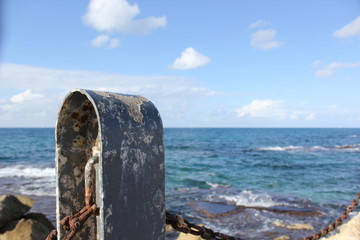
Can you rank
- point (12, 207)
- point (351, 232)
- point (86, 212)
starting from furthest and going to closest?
point (12, 207)
point (351, 232)
point (86, 212)

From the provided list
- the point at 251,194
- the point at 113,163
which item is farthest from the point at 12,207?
the point at 251,194

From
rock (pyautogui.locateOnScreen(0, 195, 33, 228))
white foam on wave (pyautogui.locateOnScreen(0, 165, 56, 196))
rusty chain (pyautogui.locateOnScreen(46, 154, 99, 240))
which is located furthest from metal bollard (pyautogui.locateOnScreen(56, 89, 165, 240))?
white foam on wave (pyautogui.locateOnScreen(0, 165, 56, 196))

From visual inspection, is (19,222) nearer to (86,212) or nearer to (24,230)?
(24,230)

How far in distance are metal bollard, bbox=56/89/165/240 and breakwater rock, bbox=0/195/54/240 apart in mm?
6508

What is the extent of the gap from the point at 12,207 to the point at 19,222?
62 cm

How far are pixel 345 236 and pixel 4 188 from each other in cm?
1588

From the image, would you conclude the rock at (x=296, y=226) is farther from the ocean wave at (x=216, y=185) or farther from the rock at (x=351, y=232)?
the ocean wave at (x=216, y=185)

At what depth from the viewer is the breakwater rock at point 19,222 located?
24.5ft

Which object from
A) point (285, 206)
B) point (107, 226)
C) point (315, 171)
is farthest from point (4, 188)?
point (315, 171)

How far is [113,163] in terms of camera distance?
5.13 ft

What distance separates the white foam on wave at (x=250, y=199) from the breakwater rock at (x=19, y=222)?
24.4ft

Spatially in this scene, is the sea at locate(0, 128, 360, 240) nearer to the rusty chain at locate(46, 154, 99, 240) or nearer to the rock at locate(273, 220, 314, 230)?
the rock at locate(273, 220, 314, 230)

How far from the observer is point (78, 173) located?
1.95 m

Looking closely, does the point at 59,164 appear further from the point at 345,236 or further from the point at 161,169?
the point at 345,236
